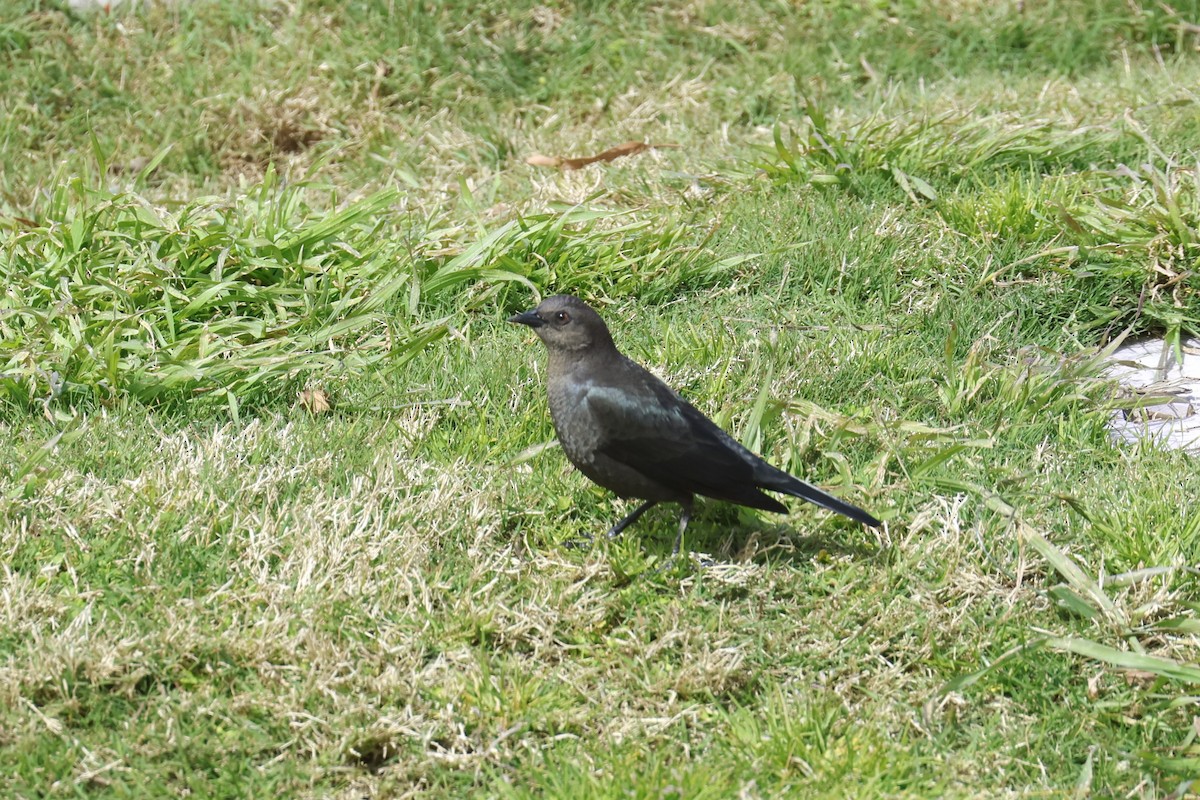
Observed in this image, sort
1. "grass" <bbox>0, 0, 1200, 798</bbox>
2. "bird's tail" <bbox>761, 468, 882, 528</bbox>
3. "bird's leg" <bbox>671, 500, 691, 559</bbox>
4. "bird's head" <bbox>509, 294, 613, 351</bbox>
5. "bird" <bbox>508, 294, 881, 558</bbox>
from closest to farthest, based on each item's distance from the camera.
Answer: "grass" <bbox>0, 0, 1200, 798</bbox> → "bird's tail" <bbox>761, 468, 882, 528</bbox> → "bird" <bbox>508, 294, 881, 558</bbox> → "bird's leg" <bbox>671, 500, 691, 559</bbox> → "bird's head" <bbox>509, 294, 613, 351</bbox>

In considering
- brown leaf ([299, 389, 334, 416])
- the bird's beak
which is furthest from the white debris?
brown leaf ([299, 389, 334, 416])

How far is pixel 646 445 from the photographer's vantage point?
3.79 m

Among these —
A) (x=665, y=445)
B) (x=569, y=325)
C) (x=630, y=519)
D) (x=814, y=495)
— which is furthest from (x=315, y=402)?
(x=814, y=495)

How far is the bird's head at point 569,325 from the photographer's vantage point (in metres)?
4.02

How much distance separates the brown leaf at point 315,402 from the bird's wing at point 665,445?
111 centimetres

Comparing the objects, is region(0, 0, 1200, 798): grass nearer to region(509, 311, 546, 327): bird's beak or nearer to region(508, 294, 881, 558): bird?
region(508, 294, 881, 558): bird

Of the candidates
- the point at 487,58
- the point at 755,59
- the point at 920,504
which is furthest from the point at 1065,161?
the point at 487,58

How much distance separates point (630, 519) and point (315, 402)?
126 cm

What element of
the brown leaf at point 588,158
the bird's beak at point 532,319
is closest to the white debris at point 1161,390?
the bird's beak at point 532,319

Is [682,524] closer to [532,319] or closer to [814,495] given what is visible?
[814,495]

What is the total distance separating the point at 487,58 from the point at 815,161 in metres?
2.34

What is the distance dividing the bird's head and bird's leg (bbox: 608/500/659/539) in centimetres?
51

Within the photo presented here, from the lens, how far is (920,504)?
4027 mm

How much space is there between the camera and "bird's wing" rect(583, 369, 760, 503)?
373cm
